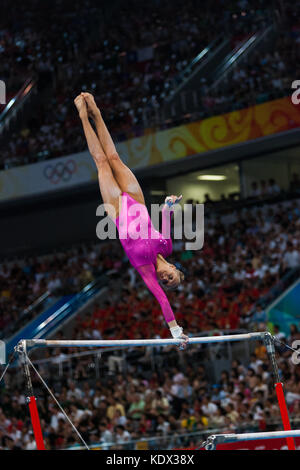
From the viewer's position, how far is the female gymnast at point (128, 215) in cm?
724

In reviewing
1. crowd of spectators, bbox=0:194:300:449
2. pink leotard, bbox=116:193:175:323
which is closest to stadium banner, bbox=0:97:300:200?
crowd of spectators, bbox=0:194:300:449

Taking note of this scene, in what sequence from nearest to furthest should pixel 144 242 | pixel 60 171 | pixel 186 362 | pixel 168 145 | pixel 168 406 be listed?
pixel 144 242, pixel 168 406, pixel 186 362, pixel 168 145, pixel 60 171

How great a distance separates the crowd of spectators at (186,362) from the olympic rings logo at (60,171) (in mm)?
2724

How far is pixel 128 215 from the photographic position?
24.6 ft

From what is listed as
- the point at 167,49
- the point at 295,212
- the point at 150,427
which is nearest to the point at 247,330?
the point at 150,427

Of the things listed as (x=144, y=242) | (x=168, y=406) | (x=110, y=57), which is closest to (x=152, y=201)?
(x=110, y=57)

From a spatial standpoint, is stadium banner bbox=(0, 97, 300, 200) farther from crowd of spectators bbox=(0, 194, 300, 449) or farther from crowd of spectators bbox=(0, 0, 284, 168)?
crowd of spectators bbox=(0, 194, 300, 449)

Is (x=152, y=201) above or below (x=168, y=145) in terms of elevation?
below

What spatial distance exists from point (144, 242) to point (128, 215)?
383 mm

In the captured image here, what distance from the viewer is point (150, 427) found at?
41.4 feet

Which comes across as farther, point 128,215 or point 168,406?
point 168,406

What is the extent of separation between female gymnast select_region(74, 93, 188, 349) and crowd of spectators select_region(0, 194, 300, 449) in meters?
4.61

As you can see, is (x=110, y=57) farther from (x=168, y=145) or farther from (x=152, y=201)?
(x=168, y=145)
